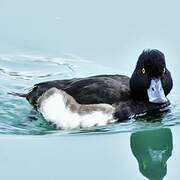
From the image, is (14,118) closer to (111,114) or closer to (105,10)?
(111,114)

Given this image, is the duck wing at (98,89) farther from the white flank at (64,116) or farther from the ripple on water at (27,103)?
the ripple on water at (27,103)

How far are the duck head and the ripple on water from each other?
260mm

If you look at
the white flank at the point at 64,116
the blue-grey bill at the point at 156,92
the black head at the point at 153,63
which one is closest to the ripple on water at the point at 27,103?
the white flank at the point at 64,116

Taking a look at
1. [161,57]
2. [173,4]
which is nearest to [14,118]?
[161,57]

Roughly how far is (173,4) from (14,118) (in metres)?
3.72

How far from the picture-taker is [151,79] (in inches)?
330

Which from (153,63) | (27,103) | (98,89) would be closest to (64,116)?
(98,89)

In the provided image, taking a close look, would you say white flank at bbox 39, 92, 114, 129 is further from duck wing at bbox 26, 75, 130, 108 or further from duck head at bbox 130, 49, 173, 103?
duck head at bbox 130, 49, 173, 103

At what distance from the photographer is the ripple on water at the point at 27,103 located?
8273 millimetres

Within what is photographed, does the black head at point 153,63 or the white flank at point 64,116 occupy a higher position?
the black head at point 153,63

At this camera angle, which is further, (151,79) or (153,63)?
(151,79)

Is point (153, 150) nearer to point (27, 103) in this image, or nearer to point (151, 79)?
point (151, 79)

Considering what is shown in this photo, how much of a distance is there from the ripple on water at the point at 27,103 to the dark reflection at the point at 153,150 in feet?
0.51

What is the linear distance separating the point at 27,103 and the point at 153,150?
1951 mm
